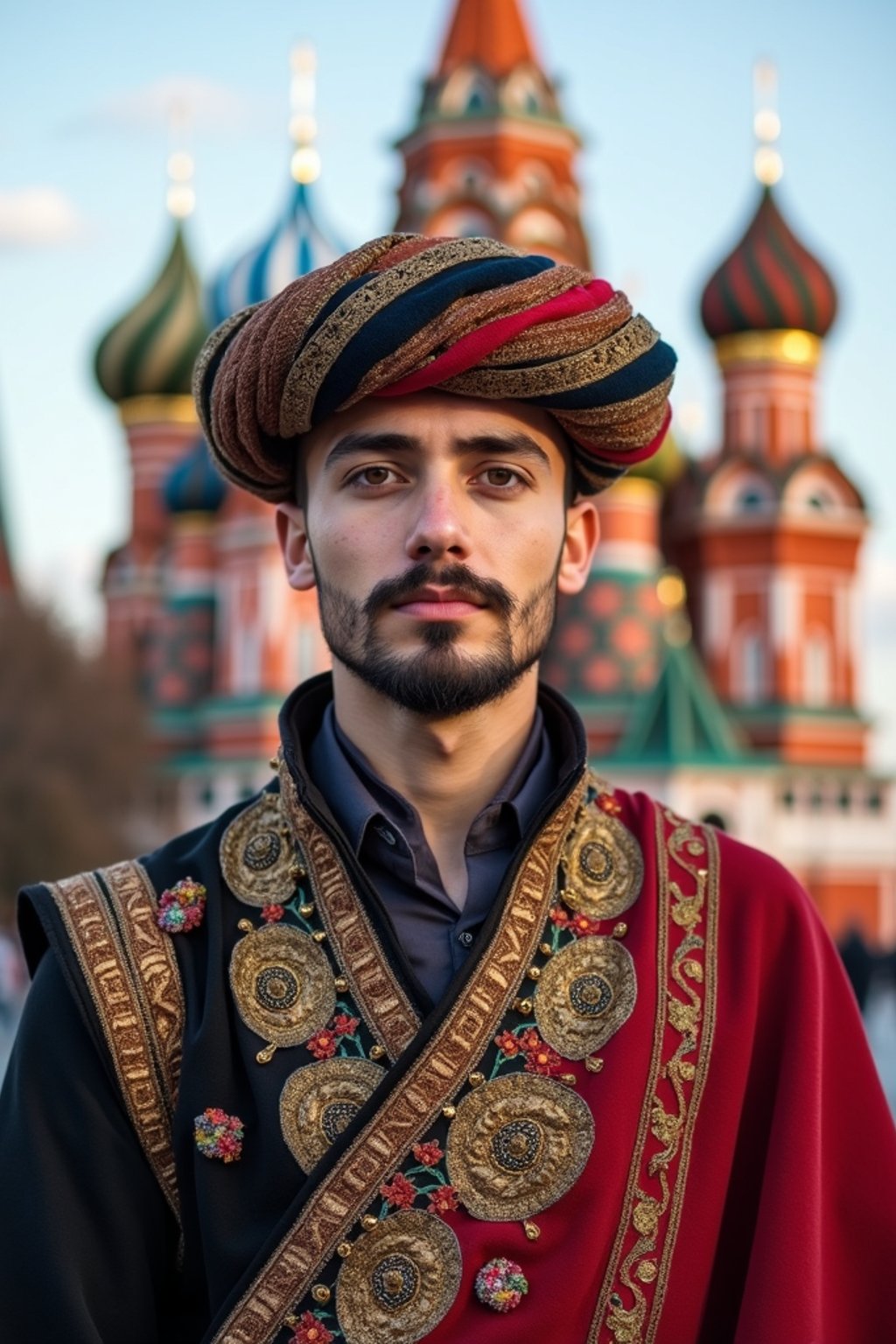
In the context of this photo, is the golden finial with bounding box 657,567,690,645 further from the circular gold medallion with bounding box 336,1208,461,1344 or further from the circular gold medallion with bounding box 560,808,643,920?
the circular gold medallion with bounding box 336,1208,461,1344

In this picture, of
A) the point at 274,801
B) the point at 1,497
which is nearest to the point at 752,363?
the point at 1,497

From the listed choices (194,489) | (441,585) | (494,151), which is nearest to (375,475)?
(441,585)

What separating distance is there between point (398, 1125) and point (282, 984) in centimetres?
24

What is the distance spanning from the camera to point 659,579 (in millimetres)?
28438

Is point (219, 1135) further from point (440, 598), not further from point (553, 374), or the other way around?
point (553, 374)

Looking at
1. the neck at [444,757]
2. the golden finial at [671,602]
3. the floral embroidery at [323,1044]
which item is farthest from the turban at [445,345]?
the golden finial at [671,602]

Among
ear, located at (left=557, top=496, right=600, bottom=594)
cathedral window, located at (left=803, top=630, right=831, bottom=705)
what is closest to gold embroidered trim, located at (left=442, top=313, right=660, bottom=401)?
ear, located at (left=557, top=496, right=600, bottom=594)

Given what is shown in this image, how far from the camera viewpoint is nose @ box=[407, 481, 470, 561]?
97.7 inches

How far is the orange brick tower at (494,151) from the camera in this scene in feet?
94.2

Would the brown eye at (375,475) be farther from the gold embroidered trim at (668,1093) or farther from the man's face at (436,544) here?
the gold embroidered trim at (668,1093)

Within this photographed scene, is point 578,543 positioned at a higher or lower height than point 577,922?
higher

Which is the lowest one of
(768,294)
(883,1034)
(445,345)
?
(883,1034)

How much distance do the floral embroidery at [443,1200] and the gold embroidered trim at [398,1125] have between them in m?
0.05

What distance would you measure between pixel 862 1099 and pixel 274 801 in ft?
2.52
